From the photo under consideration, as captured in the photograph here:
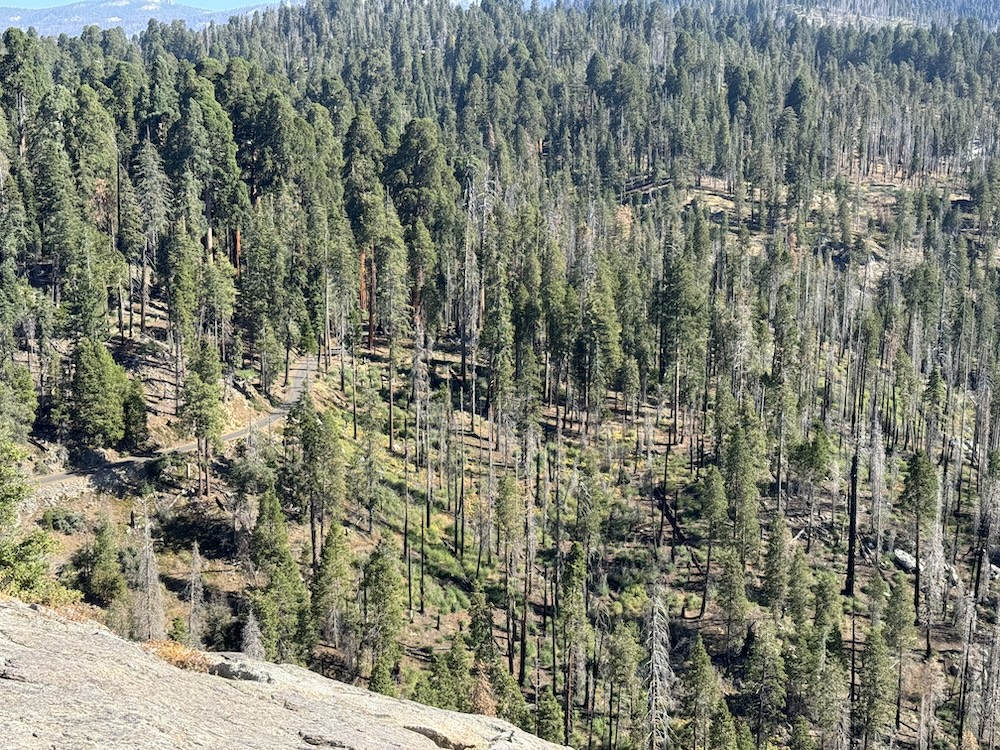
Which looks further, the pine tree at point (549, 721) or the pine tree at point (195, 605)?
the pine tree at point (549, 721)

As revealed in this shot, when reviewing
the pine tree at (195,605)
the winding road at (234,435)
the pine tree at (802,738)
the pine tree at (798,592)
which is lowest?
the pine tree at (802,738)

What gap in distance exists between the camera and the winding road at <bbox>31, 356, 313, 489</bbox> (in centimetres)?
6091

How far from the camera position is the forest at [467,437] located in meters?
58.9

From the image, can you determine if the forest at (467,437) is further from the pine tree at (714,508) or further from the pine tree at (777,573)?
the pine tree at (714,508)

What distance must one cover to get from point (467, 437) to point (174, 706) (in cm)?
6977

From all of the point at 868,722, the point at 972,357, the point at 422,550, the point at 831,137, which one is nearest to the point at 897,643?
the point at 868,722

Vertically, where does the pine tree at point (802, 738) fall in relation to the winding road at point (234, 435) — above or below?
below

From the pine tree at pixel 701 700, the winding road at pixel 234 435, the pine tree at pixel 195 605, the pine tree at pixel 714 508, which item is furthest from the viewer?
the pine tree at pixel 714 508

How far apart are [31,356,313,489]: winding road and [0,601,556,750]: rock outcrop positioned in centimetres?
4273

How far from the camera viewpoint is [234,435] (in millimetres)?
71562

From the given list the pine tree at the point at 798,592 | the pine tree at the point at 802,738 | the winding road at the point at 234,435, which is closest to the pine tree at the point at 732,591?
the pine tree at the point at 798,592

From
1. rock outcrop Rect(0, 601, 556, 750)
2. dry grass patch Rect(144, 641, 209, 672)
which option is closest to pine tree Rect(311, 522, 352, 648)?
rock outcrop Rect(0, 601, 556, 750)

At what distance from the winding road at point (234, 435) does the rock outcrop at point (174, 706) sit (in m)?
42.7

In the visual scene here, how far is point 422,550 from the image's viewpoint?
68.6 m
